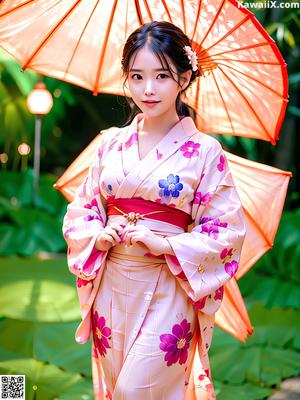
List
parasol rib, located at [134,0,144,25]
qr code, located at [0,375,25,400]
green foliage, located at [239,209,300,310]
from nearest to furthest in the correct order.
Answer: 1. parasol rib, located at [134,0,144,25]
2. qr code, located at [0,375,25,400]
3. green foliage, located at [239,209,300,310]

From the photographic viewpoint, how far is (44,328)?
4.79m

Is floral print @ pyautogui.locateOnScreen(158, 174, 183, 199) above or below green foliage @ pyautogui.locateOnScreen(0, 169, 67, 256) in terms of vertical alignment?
above

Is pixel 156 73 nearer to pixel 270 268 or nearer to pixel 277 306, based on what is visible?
pixel 277 306

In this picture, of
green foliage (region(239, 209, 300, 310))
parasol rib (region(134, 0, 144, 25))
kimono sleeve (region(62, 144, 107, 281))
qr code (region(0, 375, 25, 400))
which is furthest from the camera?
green foliage (region(239, 209, 300, 310))

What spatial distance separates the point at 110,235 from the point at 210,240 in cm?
36

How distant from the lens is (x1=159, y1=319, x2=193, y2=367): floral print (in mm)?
2602

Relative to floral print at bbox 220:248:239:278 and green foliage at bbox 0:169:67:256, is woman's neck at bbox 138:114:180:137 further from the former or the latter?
green foliage at bbox 0:169:67:256

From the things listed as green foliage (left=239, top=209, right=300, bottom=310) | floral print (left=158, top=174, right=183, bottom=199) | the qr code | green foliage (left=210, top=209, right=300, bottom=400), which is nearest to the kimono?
floral print (left=158, top=174, right=183, bottom=199)

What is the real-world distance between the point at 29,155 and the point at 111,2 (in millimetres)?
5821

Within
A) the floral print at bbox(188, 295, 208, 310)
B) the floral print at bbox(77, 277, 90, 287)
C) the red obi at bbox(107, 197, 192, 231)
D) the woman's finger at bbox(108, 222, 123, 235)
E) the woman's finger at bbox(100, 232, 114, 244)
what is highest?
the red obi at bbox(107, 197, 192, 231)

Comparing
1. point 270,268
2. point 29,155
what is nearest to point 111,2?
point 270,268

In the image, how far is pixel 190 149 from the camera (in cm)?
271

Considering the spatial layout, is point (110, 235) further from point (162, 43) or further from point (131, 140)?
point (162, 43)

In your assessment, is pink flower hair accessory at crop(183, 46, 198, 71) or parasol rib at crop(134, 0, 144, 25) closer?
pink flower hair accessory at crop(183, 46, 198, 71)
